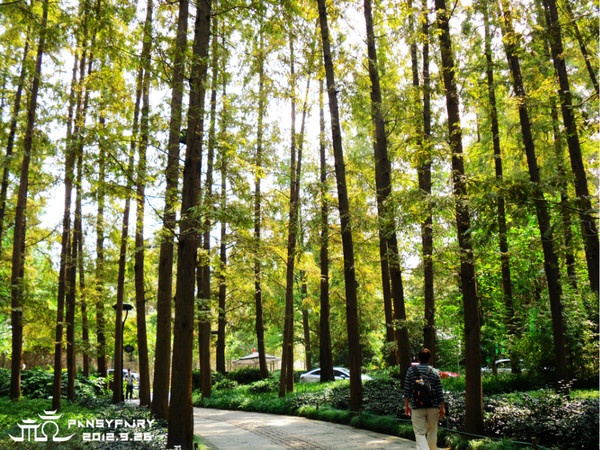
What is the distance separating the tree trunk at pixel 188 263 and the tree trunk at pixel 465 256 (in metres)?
4.54

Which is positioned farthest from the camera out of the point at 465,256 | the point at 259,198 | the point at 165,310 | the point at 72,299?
the point at 72,299

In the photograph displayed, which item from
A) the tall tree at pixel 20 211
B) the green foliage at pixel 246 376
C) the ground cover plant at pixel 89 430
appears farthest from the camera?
the green foliage at pixel 246 376

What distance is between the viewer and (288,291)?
1666 cm

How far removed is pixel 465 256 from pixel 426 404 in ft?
8.73

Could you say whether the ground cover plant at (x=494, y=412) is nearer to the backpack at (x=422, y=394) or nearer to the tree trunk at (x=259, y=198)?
the backpack at (x=422, y=394)

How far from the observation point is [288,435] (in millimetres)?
9695

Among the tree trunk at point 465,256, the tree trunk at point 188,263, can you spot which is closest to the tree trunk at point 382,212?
the tree trunk at point 465,256

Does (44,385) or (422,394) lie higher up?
(422,394)

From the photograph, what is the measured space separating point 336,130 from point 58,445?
8.91m

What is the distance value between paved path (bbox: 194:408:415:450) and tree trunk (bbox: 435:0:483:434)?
1385mm

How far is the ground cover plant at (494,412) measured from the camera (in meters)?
6.84

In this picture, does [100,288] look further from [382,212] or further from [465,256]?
[465,256]

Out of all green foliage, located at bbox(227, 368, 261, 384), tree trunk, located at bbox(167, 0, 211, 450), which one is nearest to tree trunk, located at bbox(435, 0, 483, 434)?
tree trunk, located at bbox(167, 0, 211, 450)

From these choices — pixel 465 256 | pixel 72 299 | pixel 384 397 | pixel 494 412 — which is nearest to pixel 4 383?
pixel 72 299
